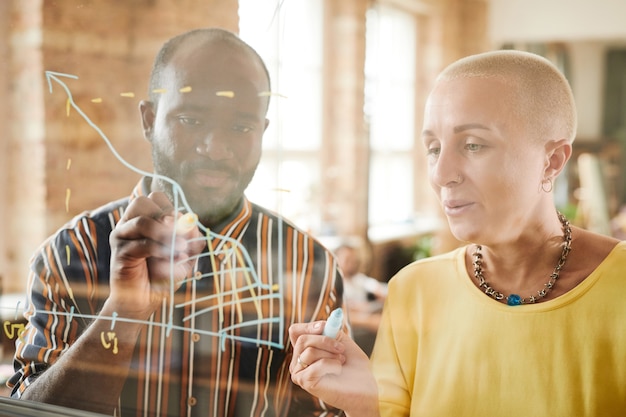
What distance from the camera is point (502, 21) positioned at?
1024mm

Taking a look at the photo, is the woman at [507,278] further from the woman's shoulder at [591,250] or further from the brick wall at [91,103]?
the brick wall at [91,103]

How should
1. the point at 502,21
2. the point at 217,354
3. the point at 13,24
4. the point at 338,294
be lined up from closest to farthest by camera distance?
the point at 502,21 → the point at 338,294 → the point at 217,354 → the point at 13,24

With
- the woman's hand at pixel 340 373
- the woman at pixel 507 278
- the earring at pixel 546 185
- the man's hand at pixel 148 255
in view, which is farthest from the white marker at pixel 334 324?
the earring at pixel 546 185

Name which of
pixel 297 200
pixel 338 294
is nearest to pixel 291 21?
pixel 297 200

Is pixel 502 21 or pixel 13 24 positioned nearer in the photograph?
pixel 502 21

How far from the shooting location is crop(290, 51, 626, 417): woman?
0.94m

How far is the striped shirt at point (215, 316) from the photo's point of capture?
1273 millimetres

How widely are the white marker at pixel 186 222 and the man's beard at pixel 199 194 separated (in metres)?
0.01

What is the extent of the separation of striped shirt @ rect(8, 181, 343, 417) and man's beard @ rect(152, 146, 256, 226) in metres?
0.02

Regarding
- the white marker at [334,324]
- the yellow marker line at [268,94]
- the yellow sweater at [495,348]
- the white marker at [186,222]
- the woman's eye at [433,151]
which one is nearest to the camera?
the yellow sweater at [495,348]

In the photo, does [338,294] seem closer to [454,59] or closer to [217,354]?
[217,354]

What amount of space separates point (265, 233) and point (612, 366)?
26.0 inches

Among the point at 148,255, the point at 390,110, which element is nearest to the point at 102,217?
the point at 148,255

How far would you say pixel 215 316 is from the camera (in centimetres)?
135
